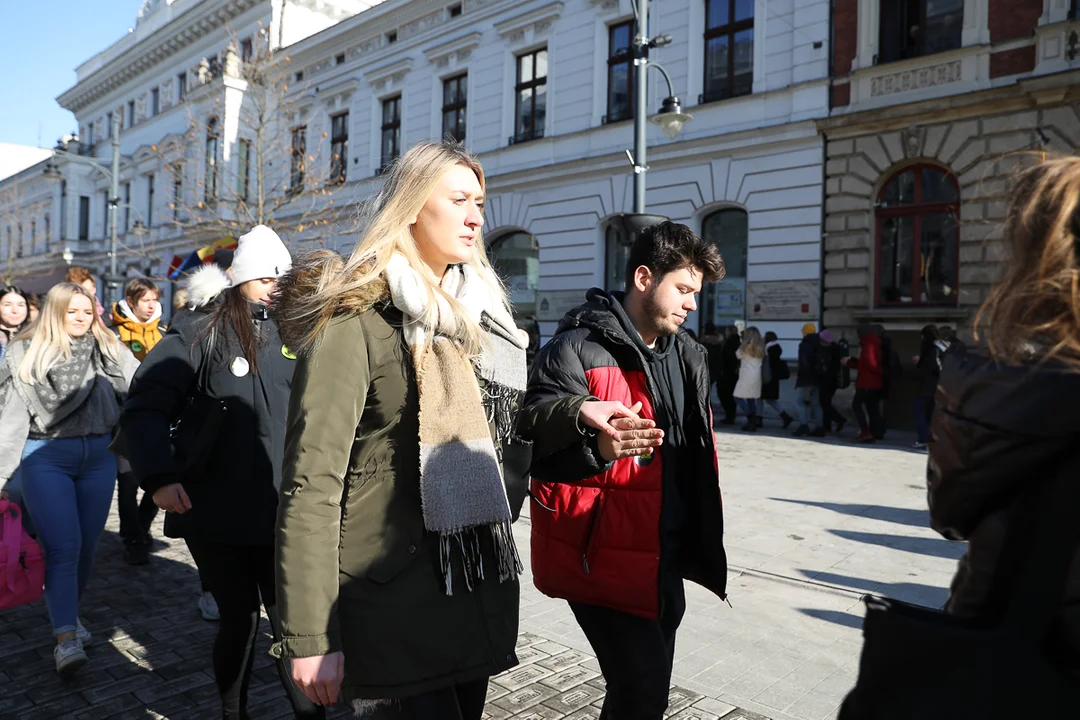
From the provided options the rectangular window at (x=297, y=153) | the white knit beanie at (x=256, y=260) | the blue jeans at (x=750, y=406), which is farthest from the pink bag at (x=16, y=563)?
the rectangular window at (x=297, y=153)

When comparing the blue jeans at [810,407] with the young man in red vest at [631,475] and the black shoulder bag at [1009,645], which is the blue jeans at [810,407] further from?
the black shoulder bag at [1009,645]

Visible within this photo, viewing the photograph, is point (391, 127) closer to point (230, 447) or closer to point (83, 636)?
point (83, 636)

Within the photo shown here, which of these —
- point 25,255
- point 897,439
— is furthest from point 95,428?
point 25,255

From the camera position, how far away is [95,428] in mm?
4289

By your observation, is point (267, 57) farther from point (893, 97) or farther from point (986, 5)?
point (986, 5)

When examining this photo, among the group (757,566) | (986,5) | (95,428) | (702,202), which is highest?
(986,5)

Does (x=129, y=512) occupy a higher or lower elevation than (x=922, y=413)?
lower

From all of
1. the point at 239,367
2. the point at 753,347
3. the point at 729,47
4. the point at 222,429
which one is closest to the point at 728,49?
the point at 729,47

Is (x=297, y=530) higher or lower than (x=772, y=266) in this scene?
lower

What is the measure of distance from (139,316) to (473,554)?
5.91 metres

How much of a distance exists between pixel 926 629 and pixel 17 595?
13.1 feet

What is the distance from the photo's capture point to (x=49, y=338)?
14.1 feet

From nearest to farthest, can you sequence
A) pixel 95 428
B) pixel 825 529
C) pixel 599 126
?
pixel 95 428 < pixel 825 529 < pixel 599 126

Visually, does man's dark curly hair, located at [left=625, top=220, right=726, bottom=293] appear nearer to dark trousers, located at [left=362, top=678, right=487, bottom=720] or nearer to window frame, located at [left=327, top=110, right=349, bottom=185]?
dark trousers, located at [left=362, top=678, right=487, bottom=720]
